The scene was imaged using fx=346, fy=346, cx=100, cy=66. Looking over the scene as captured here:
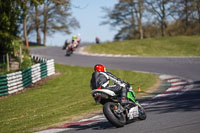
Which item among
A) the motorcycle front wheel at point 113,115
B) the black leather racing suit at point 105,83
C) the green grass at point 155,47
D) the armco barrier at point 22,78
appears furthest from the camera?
the green grass at point 155,47

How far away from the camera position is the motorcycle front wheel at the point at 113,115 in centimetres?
733

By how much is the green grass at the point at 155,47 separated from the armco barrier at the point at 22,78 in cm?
1566

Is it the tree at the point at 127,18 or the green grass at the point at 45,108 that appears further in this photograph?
the tree at the point at 127,18

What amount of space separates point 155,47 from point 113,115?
35.5 metres

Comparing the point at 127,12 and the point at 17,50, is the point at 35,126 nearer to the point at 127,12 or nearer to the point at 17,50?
the point at 17,50

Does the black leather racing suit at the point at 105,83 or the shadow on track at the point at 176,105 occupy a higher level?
the black leather racing suit at the point at 105,83

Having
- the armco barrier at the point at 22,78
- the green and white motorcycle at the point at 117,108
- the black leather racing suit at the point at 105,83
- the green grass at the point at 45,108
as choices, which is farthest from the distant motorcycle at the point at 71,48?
the black leather racing suit at the point at 105,83

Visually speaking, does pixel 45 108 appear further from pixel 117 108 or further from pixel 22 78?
pixel 22 78

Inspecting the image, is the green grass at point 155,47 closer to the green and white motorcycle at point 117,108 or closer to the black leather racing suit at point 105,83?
the green and white motorcycle at point 117,108

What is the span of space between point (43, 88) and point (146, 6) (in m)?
40.4

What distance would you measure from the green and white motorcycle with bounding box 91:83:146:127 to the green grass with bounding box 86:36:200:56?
94.8ft

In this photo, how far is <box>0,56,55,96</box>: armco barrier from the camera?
60.2 feet

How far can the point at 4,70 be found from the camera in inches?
1022

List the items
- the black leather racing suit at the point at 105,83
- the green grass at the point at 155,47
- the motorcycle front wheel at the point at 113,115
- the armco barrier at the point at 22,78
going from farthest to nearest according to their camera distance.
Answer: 1. the green grass at the point at 155,47
2. the armco barrier at the point at 22,78
3. the black leather racing suit at the point at 105,83
4. the motorcycle front wheel at the point at 113,115
